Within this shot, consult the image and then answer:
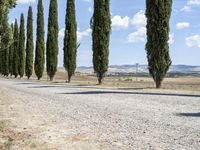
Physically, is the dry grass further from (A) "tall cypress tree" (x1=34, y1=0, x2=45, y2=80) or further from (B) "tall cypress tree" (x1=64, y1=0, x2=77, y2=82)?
(A) "tall cypress tree" (x1=34, y1=0, x2=45, y2=80)

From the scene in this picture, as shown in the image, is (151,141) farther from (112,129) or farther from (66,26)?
(66,26)

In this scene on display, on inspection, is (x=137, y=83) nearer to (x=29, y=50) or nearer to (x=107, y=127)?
(x=29, y=50)

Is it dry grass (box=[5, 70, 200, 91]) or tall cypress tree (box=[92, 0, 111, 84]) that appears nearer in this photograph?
dry grass (box=[5, 70, 200, 91])

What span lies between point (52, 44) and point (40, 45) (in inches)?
318

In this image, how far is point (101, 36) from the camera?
44031mm

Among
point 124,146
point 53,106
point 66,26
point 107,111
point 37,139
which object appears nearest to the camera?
point 124,146

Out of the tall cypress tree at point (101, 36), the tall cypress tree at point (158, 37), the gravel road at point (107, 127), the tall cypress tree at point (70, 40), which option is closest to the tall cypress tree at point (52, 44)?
the tall cypress tree at point (70, 40)

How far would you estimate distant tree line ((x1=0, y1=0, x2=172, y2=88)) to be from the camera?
108 feet

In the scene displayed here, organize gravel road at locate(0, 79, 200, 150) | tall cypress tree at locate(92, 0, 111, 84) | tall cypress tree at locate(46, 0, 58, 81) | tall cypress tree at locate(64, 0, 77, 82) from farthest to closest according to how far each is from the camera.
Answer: tall cypress tree at locate(46, 0, 58, 81)
tall cypress tree at locate(64, 0, 77, 82)
tall cypress tree at locate(92, 0, 111, 84)
gravel road at locate(0, 79, 200, 150)

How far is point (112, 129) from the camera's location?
37.3ft

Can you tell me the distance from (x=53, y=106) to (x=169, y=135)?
9420mm

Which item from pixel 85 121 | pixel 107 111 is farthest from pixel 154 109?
pixel 85 121

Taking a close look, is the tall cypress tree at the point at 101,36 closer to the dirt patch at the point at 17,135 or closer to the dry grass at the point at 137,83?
the dry grass at the point at 137,83

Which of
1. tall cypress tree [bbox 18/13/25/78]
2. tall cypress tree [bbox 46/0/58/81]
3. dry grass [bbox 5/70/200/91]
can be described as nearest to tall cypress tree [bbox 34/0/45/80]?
dry grass [bbox 5/70/200/91]
